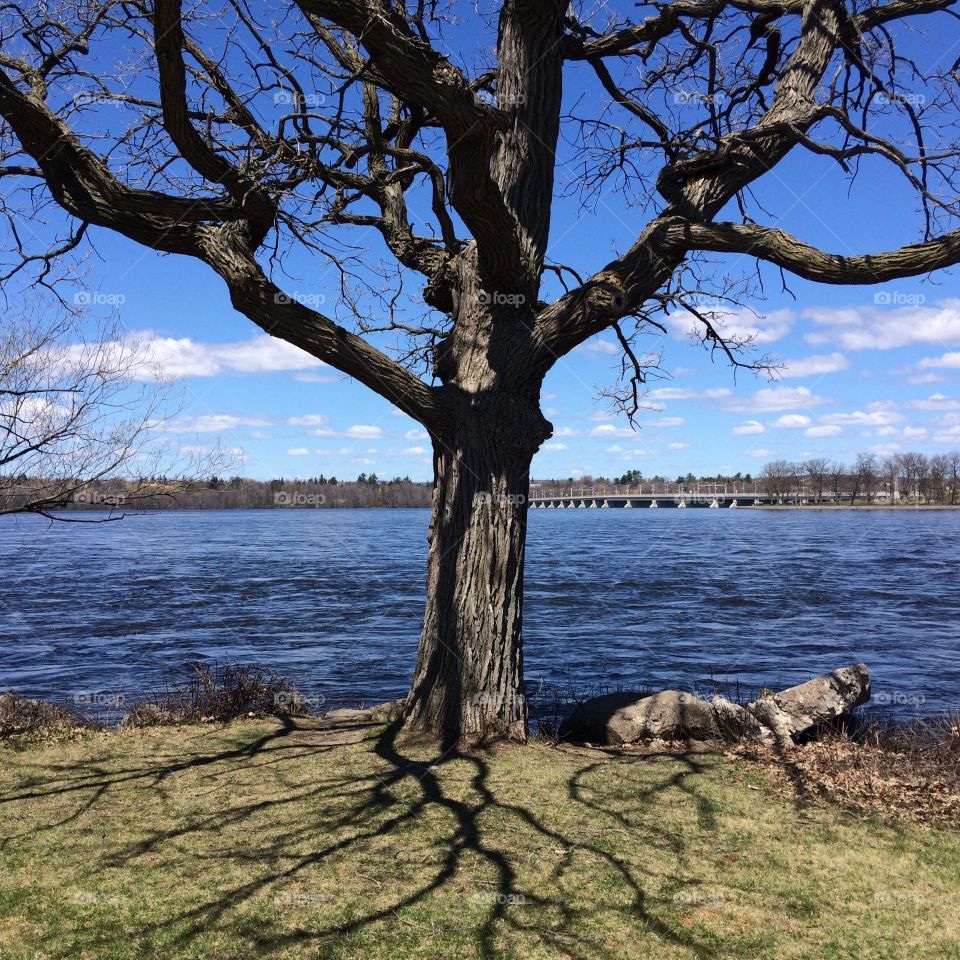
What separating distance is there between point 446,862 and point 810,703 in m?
5.56

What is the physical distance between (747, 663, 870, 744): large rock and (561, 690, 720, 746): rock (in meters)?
0.63

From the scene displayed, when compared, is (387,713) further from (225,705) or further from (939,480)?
(939,480)

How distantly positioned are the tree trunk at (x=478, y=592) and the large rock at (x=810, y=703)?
278cm

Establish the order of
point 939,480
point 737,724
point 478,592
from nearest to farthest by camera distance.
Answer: point 478,592, point 737,724, point 939,480

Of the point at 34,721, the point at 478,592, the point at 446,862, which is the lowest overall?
the point at 34,721

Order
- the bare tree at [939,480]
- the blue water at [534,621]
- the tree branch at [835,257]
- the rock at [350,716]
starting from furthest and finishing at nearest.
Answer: the bare tree at [939,480], the blue water at [534,621], the rock at [350,716], the tree branch at [835,257]

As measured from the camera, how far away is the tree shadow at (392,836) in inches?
185

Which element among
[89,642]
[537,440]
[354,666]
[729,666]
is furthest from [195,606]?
[537,440]

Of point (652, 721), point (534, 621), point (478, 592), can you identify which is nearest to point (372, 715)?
point (478, 592)

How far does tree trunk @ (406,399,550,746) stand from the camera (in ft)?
27.1

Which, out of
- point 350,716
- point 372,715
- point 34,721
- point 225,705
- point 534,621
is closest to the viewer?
point 34,721

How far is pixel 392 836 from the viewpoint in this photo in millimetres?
5941

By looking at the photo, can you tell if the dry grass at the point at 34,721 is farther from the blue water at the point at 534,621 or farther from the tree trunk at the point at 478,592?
the blue water at the point at 534,621

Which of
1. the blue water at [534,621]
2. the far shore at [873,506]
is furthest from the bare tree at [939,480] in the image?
the blue water at [534,621]
